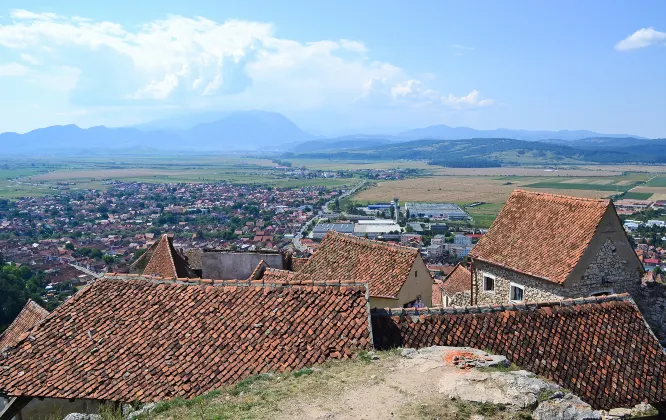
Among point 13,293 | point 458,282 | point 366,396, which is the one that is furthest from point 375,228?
point 366,396

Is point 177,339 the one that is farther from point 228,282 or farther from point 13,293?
point 13,293

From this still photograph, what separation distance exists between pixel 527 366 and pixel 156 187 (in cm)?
16302

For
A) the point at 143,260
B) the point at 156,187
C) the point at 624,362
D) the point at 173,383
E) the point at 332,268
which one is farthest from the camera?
the point at 156,187

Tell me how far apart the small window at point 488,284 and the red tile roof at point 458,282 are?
3429 mm

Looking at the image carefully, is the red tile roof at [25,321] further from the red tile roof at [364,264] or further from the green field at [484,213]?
the green field at [484,213]

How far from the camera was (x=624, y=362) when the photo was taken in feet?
39.2

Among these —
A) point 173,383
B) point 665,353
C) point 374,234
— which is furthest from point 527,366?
point 374,234

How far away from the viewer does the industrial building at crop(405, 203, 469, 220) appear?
332 ft

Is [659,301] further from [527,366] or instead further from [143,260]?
[143,260]

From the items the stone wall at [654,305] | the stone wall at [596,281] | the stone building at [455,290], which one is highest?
the stone wall at [596,281]

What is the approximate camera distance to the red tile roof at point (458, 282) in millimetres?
→ 23578

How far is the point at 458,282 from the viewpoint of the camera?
24656mm

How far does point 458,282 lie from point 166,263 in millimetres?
12995

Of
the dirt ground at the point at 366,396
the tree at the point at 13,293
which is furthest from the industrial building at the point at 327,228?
the dirt ground at the point at 366,396
